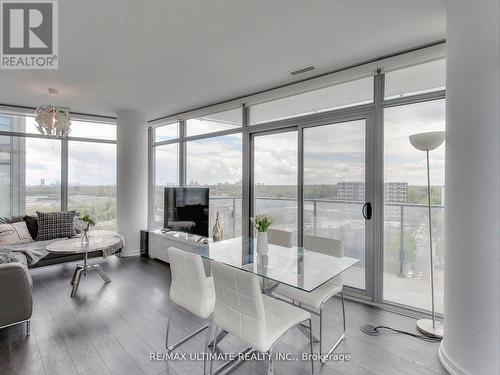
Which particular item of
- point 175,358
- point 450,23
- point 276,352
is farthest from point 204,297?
point 450,23

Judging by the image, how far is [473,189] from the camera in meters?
1.86

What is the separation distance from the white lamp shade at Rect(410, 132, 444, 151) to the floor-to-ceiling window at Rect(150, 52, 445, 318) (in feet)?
1.38

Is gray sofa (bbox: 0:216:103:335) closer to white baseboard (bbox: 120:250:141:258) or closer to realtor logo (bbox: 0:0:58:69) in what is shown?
realtor logo (bbox: 0:0:58:69)

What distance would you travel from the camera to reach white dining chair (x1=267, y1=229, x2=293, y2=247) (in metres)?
3.02

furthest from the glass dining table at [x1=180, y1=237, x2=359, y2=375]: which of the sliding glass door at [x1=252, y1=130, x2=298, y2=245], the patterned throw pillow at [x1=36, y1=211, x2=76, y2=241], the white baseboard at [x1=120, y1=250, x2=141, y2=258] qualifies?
the patterned throw pillow at [x1=36, y1=211, x2=76, y2=241]

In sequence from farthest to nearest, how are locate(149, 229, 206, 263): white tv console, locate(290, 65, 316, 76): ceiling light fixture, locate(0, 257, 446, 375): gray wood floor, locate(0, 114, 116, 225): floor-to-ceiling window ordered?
locate(0, 114, 116, 225): floor-to-ceiling window < locate(149, 229, 206, 263): white tv console < locate(290, 65, 316, 76): ceiling light fixture < locate(0, 257, 446, 375): gray wood floor

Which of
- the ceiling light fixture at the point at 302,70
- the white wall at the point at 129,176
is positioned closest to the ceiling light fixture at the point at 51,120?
the white wall at the point at 129,176

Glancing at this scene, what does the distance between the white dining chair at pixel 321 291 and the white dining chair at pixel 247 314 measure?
0.31m

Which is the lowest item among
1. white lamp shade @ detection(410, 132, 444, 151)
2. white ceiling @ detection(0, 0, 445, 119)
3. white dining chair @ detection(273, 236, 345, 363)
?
white dining chair @ detection(273, 236, 345, 363)

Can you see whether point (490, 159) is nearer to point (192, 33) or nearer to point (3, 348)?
point (192, 33)

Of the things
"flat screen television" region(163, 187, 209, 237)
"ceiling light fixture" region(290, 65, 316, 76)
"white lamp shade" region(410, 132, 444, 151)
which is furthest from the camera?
"flat screen television" region(163, 187, 209, 237)

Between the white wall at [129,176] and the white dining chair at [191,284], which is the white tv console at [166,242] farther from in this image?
the white dining chair at [191,284]

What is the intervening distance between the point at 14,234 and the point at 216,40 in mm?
4487

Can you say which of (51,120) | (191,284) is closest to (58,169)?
(51,120)
